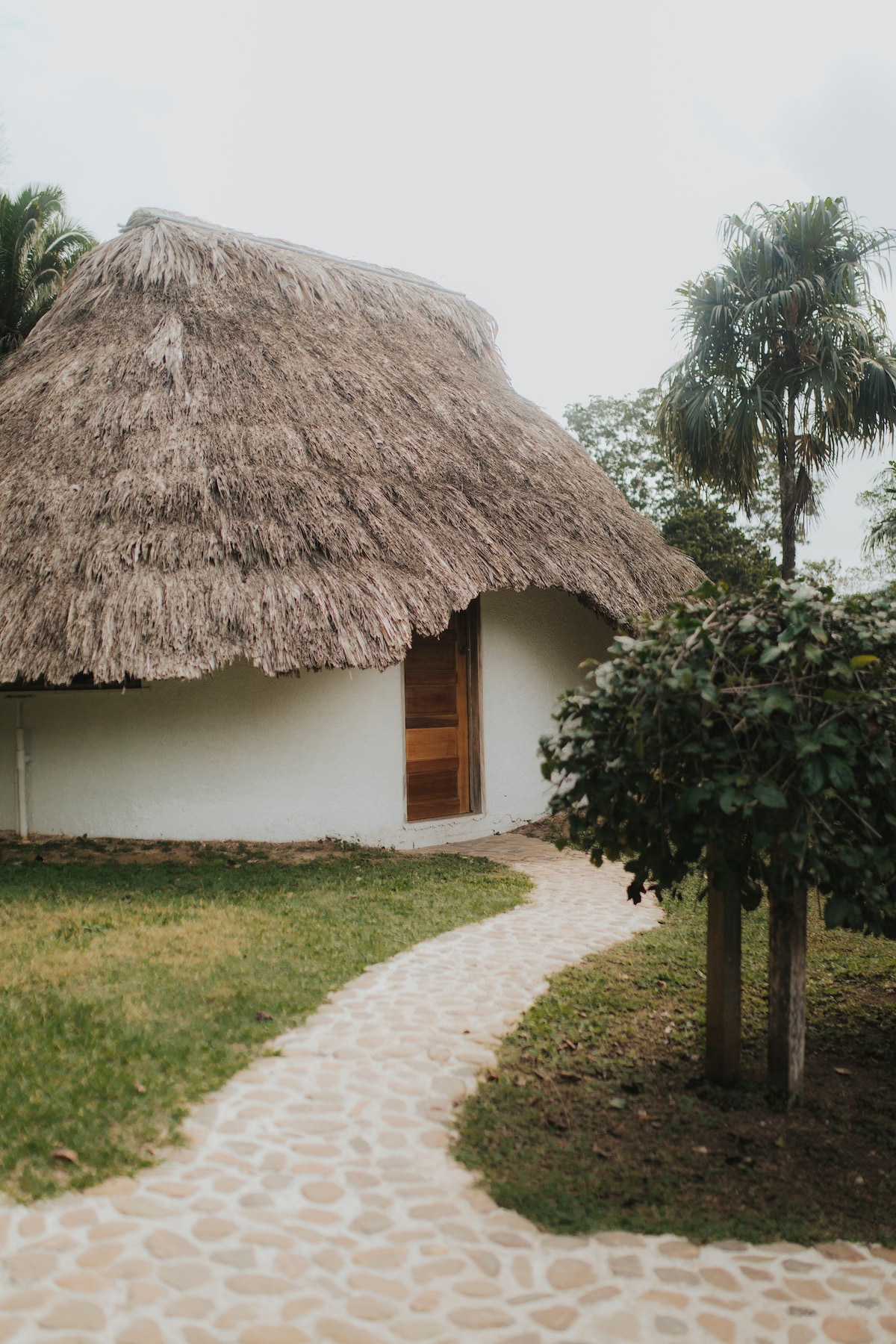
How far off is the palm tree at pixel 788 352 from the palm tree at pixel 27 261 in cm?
1079

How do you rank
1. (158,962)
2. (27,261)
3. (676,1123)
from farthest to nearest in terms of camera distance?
(27,261), (158,962), (676,1123)

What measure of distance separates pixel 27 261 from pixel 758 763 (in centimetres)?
1714

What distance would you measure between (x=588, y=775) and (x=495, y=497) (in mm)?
5752

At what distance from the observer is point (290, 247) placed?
34.7 ft

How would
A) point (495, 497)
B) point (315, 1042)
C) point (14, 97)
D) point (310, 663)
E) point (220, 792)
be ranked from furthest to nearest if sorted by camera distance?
point (14, 97), point (495, 497), point (220, 792), point (310, 663), point (315, 1042)

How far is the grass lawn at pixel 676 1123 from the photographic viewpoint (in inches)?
104

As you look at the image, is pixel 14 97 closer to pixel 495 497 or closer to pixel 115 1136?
pixel 495 497

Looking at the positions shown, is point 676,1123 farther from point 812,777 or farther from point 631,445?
point 631,445

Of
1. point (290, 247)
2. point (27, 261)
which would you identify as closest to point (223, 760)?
point (290, 247)

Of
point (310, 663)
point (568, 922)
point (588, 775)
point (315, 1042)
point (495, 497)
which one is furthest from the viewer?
point (495, 497)

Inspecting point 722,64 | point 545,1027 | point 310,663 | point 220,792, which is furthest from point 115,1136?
point 722,64

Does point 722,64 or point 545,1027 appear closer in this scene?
point 545,1027

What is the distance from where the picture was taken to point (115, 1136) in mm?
2902

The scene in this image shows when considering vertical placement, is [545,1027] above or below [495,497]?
below
